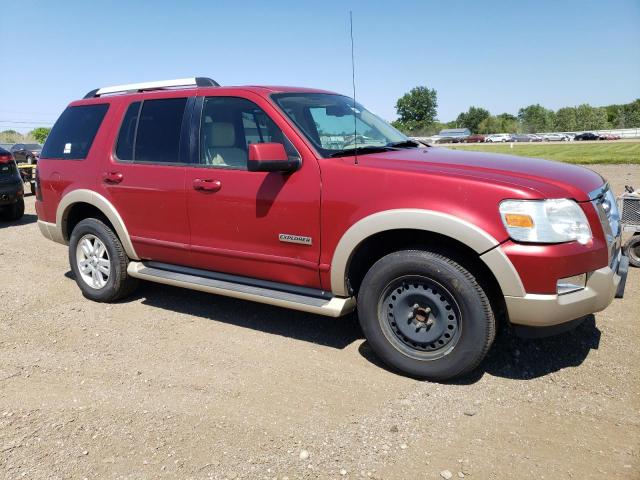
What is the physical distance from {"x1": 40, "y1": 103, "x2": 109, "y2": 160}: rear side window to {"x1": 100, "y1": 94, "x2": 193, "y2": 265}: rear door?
0.43 metres

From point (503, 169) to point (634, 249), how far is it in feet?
11.5

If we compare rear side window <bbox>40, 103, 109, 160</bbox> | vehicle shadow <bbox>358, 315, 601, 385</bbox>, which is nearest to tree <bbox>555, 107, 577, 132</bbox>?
vehicle shadow <bbox>358, 315, 601, 385</bbox>

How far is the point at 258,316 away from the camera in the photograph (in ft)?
16.2

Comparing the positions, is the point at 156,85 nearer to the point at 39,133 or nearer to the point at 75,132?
the point at 75,132

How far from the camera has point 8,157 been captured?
31.9 ft

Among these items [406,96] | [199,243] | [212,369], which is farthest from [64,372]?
[406,96]

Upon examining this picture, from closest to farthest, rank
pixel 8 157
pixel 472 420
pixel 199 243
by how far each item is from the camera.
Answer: pixel 472 420
pixel 199 243
pixel 8 157

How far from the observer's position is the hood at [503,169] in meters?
3.26

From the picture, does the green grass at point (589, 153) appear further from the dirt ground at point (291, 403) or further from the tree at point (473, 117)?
the tree at point (473, 117)

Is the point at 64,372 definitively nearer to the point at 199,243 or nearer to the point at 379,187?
the point at 199,243

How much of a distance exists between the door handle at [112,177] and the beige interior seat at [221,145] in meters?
1.01

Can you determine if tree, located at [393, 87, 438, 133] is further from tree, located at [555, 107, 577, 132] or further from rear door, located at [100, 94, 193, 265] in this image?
rear door, located at [100, 94, 193, 265]

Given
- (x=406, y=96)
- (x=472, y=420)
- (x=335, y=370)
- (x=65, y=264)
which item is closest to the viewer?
(x=472, y=420)

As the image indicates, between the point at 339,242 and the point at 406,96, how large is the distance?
13395 cm
